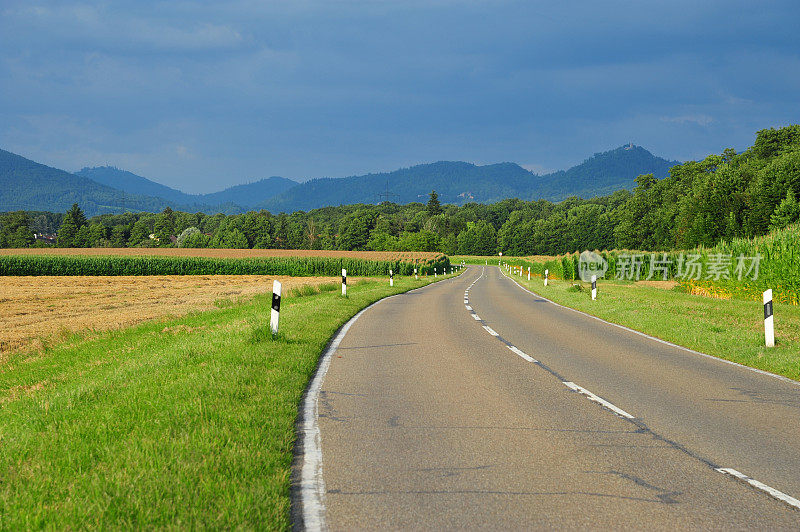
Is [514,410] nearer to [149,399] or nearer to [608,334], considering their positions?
[149,399]

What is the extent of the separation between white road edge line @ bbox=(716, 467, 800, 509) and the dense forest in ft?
181

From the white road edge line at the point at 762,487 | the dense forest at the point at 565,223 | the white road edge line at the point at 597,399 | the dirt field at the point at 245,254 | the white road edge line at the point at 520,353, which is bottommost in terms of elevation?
the white road edge line at the point at 520,353

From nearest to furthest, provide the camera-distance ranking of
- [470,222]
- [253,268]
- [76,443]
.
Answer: [76,443] < [253,268] < [470,222]

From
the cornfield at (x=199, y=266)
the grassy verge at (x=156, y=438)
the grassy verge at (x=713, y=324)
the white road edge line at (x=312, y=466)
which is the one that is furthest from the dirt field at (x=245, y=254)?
the white road edge line at (x=312, y=466)

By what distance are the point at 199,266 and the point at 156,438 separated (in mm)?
56036

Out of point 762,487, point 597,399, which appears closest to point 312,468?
point 762,487

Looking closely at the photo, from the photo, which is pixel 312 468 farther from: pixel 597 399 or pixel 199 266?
Result: pixel 199 266

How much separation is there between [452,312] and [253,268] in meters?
44.2

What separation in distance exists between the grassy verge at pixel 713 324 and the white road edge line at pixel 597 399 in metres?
3.77

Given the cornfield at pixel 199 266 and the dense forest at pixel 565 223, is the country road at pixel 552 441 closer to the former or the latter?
the cornfield at pixel 199 266

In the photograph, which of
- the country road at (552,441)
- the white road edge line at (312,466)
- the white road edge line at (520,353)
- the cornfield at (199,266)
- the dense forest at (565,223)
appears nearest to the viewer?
the white road edge line at (312,466)

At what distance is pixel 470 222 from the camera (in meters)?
196

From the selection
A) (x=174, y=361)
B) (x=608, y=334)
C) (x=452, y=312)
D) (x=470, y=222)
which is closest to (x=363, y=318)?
(x=452, y=312)

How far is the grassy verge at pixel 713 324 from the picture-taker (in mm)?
10062
